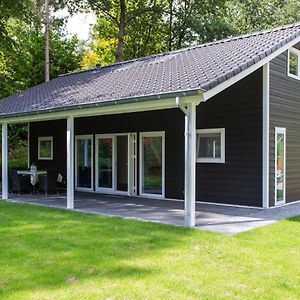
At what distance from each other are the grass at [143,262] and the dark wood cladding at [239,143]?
2135 mm

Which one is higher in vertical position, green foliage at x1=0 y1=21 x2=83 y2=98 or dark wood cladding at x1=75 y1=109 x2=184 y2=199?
green foliage at x1=0 y1=21 x2=83 y2=98

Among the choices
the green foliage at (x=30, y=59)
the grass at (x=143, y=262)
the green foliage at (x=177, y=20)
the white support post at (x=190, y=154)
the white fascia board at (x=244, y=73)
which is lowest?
the grass at (x=143, y=262)

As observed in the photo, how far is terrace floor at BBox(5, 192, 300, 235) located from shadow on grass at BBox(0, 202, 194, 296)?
68cm

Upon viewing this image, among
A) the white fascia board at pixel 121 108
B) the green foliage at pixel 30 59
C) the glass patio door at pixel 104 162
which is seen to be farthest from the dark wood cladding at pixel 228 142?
the green foliage at pixel 30 59

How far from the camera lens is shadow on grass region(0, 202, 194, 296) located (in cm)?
454

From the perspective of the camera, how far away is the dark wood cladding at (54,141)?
14641 millimetres

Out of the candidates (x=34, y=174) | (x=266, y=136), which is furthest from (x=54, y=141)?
(x=266, y=136)

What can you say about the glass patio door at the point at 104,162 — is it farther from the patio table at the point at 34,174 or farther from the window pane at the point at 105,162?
the patio table at the point at 34,174

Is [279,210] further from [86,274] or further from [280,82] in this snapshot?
[86,274]

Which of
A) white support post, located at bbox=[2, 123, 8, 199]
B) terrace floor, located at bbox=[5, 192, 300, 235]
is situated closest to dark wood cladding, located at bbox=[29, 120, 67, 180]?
terrace floor, located at bbox=[5, 192, 300, 235]

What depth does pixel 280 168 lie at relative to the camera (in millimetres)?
10117

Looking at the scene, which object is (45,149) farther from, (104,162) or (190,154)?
(190,154)

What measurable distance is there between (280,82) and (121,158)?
5.19 m

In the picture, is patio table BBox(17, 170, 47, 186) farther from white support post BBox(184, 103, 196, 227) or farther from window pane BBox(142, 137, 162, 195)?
white support post BBox(184, 103, 196, 227)
